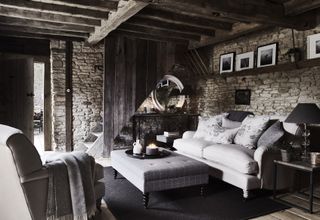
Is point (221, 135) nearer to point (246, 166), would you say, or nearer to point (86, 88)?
point (246, 166)

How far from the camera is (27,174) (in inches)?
77.2

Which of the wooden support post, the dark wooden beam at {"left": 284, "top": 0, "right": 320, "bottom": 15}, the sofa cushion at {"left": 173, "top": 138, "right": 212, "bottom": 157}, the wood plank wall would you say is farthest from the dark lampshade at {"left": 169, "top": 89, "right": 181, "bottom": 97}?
the dark wooden beam at {"left": 284, "top": 0, "right": 320, "bottom": 15}

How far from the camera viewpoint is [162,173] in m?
2.97

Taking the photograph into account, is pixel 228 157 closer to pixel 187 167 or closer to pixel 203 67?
pixel 187 167

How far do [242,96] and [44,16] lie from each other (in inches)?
164

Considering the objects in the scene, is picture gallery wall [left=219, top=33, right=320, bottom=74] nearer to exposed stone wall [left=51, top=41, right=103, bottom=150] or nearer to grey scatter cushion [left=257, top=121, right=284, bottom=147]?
grey scatter cushion [left=257, top=121, right=284, bottom=147]

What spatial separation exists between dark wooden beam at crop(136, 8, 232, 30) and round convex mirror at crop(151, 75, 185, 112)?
7.83ft

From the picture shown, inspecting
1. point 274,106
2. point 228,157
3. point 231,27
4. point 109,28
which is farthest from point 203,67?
point 228,157

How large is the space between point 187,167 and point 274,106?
270 centimetres

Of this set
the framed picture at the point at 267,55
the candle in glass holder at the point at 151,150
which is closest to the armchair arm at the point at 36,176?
the candle in glass holder at the point at 151,150

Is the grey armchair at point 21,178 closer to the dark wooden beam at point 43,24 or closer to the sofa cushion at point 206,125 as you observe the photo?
the sofa cushion at point 206,125

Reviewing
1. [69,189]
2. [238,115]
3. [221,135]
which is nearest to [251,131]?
[221,135]

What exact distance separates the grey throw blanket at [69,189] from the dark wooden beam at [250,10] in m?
2.19

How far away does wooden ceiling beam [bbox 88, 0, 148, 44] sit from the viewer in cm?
342
